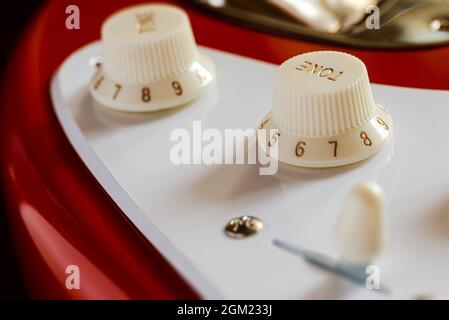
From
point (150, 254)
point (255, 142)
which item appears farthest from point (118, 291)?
point (255, 142)

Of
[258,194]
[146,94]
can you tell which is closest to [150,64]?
[146,94]

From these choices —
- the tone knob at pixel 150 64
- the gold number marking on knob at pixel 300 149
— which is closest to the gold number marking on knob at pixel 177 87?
the tone knob at pixel 150 64

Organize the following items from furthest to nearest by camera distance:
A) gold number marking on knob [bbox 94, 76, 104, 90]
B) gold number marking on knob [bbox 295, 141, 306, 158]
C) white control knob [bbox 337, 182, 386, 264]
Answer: gold number marking on knob [bbox 94, 76, 104, 90] < gold number marking on knob [bbox 295, 141, 306, 158] < white control knob [bbox 337, 182, 386, 264]

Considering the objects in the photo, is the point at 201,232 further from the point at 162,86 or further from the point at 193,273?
the point at 162,86

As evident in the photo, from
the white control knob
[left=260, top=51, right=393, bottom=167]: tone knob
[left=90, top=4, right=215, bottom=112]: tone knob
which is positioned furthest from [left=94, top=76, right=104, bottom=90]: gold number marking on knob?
the white control knob

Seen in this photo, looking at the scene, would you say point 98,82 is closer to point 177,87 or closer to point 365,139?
point 177,87

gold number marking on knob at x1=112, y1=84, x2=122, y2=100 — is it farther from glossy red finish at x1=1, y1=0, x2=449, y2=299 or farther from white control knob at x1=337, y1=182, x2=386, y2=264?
white control knob at x1=337, y1=182, x2=386, y2=264
